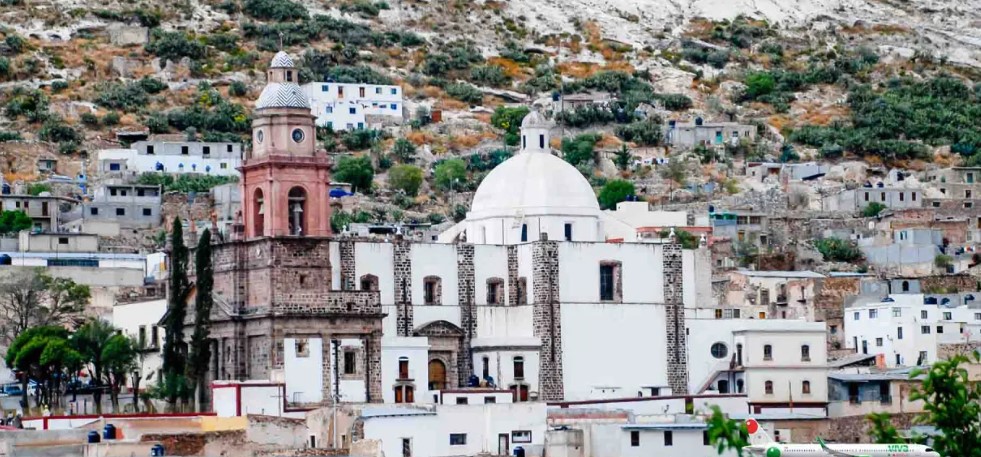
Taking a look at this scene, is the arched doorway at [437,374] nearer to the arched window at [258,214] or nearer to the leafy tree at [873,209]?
the arched window at [258,214]

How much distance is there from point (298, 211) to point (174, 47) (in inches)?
3042

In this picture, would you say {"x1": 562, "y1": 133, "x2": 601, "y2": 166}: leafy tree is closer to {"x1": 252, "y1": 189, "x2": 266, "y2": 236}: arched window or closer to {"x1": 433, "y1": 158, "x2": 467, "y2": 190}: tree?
{"x1": 433, "y1": 158, "x2": 467, "y2": 190}: tree

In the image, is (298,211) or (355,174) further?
(355,174)

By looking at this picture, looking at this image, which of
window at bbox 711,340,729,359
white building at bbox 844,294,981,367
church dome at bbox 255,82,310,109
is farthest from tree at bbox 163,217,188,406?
white building at bbox 844,294,981,367

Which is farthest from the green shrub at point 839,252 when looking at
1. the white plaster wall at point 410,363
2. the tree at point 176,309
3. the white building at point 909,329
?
the tree at point 176,309

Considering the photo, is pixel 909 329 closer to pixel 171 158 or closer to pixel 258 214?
pixel 258 214

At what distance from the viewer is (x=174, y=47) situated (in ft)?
570

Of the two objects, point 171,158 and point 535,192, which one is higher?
point 171,158

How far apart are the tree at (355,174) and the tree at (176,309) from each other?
1987 inches

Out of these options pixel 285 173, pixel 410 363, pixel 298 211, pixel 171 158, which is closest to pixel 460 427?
pixel 410 363

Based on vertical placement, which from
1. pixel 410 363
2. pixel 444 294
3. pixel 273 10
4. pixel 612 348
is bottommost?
pixel 410 363

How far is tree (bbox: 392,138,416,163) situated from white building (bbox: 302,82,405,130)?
129 inches

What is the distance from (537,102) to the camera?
6939 inches

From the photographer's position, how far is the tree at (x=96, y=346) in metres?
101
